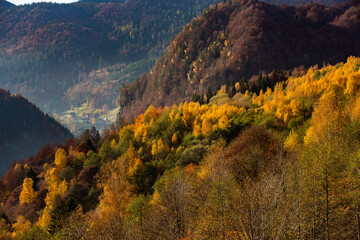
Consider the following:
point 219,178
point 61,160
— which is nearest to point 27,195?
point 61,160

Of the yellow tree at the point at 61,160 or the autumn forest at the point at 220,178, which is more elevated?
the autumn forest at the point at 220,178

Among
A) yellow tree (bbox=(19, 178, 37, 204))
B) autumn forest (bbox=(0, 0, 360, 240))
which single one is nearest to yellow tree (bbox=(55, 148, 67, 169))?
autumn forest (bbox=(0, 0, 360, 240))

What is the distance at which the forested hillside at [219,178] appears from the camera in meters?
24.4

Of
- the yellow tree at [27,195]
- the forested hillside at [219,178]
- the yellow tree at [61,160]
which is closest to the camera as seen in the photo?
the forested hillside at [219,178]

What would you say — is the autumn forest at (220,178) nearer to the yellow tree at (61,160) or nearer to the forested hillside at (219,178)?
the forested hillside at (219,178)

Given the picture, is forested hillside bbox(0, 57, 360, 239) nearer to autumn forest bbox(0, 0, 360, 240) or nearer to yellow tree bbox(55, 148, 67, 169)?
autumn forest bbox(0, 0, 360, 240)

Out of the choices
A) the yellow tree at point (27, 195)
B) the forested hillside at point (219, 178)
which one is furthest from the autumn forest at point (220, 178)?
the yellow tree at point (27, 195)

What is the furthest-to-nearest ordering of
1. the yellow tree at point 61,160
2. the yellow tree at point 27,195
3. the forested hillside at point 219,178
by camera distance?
the yellow tree at point 61,160
the yellow tree at point 27,195
the forested hillside at point 219,178

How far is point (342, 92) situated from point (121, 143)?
268 ft

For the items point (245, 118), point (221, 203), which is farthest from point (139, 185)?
point (221, 203)

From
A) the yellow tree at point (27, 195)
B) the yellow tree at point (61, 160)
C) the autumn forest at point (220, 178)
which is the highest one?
the autumn forest at point (220, 178)

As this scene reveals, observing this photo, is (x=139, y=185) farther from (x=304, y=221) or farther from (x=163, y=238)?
(x=304, y=221)

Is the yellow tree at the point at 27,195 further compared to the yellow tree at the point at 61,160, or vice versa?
the yellow tree at the point at 61,160

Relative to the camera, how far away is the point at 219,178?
123 feet
